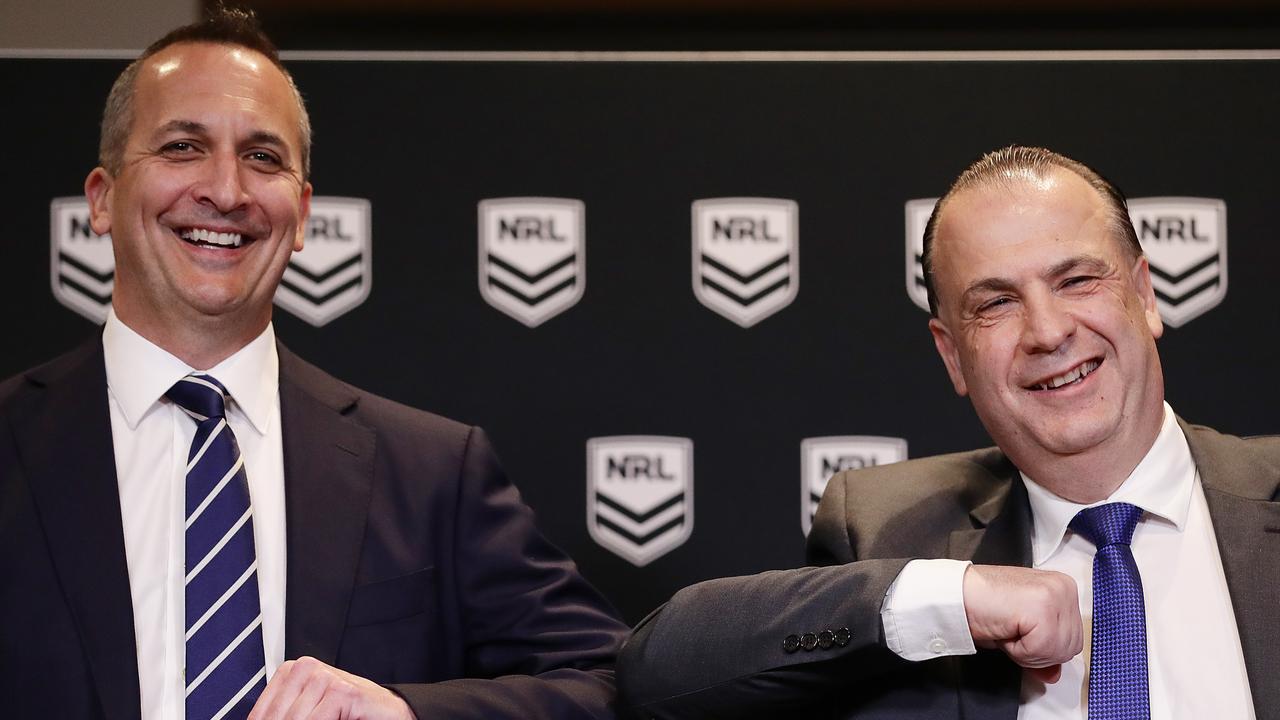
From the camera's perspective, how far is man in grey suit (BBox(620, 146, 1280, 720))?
6.72ft

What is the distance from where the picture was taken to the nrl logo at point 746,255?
2.88 m

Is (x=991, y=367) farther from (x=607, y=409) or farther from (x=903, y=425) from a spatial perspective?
(x=607, y=409)

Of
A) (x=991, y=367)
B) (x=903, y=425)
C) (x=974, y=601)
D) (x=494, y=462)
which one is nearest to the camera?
(x=974, y=601)

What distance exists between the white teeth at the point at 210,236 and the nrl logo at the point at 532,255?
25.2 inches

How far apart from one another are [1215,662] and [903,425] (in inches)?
35.2

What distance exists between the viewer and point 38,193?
2.87 meters

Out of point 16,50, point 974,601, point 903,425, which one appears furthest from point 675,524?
point 16,50

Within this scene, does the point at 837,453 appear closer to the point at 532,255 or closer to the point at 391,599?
the point at 532,255

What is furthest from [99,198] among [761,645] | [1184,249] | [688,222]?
[1184,249]

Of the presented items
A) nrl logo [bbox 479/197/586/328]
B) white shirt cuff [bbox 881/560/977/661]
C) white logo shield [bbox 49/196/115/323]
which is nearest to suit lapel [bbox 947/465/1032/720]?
white shirt cuff [bbox 881/560/977/661]

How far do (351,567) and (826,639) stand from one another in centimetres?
76

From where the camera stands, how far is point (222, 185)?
2346 millimetres

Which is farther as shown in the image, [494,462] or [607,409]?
[607,409]

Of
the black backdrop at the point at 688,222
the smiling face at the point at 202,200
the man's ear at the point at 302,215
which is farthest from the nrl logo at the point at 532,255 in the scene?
the smiling face at the point at 202,200
